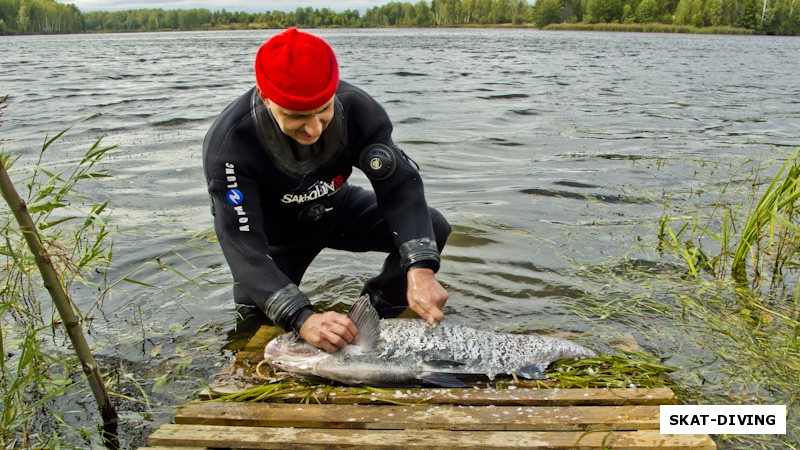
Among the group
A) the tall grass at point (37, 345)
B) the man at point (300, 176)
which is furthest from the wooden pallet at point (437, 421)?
the tall grass at point (37, 345)

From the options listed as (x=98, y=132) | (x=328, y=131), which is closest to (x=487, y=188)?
(x=328, y=131)

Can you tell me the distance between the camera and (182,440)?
3303mm

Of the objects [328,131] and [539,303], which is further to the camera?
[539,303]

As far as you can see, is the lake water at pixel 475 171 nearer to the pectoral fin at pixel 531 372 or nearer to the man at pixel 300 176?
the man at pixel 300 176

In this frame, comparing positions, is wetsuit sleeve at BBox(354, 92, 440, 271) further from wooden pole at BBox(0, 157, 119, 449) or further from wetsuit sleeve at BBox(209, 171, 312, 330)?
wooden pole at BBox(0, 157, 119, 449)

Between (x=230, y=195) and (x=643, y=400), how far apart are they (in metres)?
2.55

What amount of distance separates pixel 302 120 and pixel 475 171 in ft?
22.7

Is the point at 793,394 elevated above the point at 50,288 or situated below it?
below

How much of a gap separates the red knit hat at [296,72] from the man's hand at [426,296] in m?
1.19

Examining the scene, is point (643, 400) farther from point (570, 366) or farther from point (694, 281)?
point (694, 281)

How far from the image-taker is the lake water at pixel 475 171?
18.7ft

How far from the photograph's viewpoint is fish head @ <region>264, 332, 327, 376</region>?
3812 millimetres

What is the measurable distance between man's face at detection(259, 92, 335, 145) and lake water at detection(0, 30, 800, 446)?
1.22 metres

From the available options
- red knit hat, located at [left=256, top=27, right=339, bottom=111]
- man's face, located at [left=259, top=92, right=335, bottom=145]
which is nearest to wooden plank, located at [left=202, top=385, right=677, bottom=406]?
man's face, located at [left=259, top=92, right=335, bottom=145]
